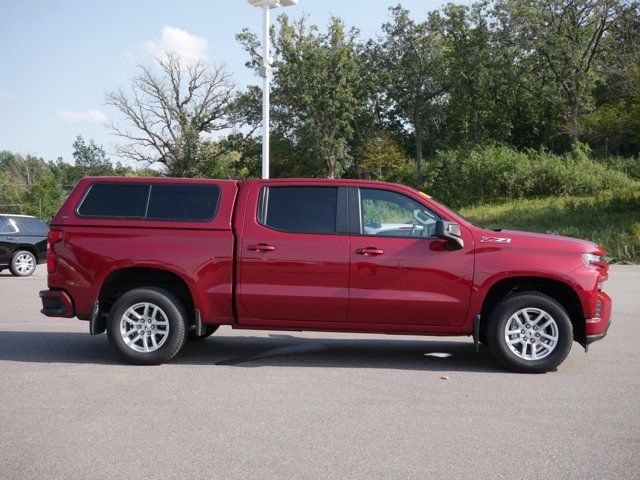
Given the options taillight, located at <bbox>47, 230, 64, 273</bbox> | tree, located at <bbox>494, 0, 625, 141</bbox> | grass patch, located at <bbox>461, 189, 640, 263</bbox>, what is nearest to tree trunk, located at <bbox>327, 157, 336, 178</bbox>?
grass patch, located at <bbox>461, 189, 640, 263</bbox>

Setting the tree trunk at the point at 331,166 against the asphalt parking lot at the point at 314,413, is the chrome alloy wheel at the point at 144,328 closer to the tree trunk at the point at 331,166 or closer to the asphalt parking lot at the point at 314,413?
the asphalt parking lot at the point at 314,413

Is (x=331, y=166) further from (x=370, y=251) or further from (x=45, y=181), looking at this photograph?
(x=370, y=251)

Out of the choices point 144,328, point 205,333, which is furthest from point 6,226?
point 144,328

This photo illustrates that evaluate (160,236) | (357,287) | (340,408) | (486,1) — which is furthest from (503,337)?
(486,1)

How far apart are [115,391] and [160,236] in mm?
1763

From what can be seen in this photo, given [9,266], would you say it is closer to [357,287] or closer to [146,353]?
[146,353]

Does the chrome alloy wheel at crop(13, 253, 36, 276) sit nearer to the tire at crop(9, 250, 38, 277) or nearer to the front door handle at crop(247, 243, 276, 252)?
the tire at crop(9, 250, 38, 277)

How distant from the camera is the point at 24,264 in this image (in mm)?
18859

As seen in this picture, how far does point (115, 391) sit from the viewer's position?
20.1 ft

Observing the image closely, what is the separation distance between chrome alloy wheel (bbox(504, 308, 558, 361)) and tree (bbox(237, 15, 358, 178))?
41712mm

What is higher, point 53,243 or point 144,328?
point 53,243

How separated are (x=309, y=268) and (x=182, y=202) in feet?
5.12

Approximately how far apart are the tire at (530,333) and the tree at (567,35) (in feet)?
135

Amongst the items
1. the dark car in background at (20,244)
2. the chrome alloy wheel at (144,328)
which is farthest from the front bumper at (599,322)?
the dark car in background at (20,244)
